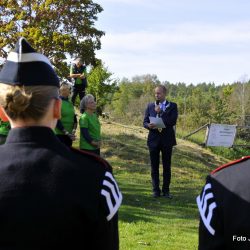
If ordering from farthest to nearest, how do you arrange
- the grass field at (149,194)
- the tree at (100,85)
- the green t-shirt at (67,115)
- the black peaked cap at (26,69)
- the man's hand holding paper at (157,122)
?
1. the tree at (100,85)
2. the man's hand holding paper at (157,122)
3. the green t-shirt at (67,115)
4. the grass field at (149,194)
5. the black peaked cap at (26,69)

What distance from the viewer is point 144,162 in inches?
582

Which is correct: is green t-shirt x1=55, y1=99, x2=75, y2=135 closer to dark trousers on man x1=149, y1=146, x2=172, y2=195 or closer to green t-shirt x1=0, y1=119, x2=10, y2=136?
green t-shirt x1=0, y1=119, x2=10, y2=136

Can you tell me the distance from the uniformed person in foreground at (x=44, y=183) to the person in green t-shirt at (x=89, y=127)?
5931 mm

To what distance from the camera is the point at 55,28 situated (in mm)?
18609

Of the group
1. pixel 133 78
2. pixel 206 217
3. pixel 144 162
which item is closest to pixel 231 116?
Result: pixel 144 162

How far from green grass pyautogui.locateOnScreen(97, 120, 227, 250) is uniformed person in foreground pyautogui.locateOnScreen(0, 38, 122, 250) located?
4055 mm

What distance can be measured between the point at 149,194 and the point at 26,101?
24.9ft

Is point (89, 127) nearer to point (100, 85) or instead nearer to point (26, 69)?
point (26, 69)

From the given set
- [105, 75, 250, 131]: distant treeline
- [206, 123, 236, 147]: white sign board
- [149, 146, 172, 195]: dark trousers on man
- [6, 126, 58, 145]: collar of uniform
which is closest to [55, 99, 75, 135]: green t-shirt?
[149, 146, 172, 195]: dark trousers on man

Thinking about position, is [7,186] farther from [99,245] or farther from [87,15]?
[87,15]

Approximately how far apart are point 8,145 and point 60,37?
16343 mm

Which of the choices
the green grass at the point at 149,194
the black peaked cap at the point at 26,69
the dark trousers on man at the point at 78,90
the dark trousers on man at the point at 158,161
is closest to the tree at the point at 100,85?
the green grass at the point at 149,194

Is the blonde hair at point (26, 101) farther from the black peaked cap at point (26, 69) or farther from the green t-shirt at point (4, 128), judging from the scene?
the green t-shirt at point (4, 128)

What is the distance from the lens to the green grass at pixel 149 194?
637 cm
